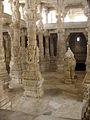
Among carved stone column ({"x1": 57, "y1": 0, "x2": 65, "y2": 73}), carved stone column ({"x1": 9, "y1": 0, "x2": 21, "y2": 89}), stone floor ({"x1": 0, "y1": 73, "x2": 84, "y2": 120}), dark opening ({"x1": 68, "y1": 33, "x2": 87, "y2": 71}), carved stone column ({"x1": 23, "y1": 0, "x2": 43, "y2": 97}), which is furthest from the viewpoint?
dark opening ({"x1": 68, "y1": 33, "x2": 87, "y2": 71})

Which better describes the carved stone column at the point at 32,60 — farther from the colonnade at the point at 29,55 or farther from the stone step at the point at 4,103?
the stone step at the point at 4,103

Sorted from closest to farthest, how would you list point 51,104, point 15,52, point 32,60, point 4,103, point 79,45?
point 4,103
point 51,104
point 32,60
point 15,52
point 79,45

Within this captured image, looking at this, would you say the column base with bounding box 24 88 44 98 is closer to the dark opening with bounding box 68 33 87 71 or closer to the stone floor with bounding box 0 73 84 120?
the stone floor with bounding box 0 73 84 120

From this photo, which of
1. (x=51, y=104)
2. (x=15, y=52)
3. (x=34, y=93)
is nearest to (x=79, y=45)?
(x=15, y=52)

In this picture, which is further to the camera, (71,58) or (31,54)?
(71,58)

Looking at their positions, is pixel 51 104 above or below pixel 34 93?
below

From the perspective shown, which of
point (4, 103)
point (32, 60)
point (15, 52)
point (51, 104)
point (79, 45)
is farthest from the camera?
point (79, 45)

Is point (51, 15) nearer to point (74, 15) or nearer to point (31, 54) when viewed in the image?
point (74, 15)

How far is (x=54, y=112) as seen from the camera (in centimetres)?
595

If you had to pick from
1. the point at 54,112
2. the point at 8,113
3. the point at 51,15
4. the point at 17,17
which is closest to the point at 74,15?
the point at 51,15

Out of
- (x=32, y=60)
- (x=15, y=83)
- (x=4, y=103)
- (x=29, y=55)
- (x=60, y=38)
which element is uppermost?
(x=60, y=38)

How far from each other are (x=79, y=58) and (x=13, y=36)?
37.6 feet

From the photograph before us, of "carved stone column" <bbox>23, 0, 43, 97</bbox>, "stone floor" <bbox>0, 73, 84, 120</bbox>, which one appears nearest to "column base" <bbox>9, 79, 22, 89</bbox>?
"stone floor" <bbox>0, 73, 84, 120</bbox>

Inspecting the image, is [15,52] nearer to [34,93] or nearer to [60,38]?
[34,93]
